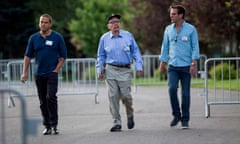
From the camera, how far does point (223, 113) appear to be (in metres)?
14.1

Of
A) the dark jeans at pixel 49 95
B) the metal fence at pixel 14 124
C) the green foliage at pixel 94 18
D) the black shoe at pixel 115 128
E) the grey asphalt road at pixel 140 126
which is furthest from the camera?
the green foliage at pixel 94 18

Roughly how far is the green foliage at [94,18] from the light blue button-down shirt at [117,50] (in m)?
34.4

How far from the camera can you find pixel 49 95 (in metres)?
11.4

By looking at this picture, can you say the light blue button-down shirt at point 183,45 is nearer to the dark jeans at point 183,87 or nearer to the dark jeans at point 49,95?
the dark jeans at point 183,87

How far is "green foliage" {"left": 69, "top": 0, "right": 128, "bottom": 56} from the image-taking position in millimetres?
46781

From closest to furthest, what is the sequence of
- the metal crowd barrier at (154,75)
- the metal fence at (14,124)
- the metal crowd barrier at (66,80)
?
1. the metal fence at (14,124)
2. the metal crowd barrier at (66,80)
3. the metal crowd barrier at (154,75)

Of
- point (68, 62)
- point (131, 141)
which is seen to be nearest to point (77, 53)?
point (68, 62)

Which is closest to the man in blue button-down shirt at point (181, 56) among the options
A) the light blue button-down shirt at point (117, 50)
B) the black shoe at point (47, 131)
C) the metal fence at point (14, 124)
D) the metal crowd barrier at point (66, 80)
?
the light blue button-down shirt at point (117, 50)

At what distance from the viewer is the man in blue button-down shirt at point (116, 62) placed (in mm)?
11703

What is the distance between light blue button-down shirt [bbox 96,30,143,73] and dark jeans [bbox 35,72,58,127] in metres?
0.82

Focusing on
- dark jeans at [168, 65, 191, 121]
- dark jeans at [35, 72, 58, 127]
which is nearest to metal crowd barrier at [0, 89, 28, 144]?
dark jeans at [35, 72, 58, 127]

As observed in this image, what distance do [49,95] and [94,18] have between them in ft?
118

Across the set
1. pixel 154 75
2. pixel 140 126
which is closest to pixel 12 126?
pixel 140 126

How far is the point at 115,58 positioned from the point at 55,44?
1032 mm
